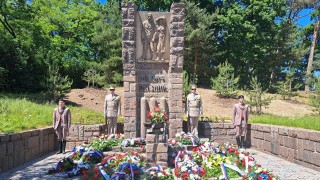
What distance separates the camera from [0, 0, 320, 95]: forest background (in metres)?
18.0

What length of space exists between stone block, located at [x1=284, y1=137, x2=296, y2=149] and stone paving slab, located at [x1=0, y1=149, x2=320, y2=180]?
0.46 metres

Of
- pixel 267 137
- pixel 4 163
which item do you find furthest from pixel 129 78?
pixel 267 137

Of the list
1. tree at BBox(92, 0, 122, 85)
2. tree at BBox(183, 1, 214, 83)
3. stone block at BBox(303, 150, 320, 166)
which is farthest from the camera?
tree at BBox(92, 0, 122, 85)

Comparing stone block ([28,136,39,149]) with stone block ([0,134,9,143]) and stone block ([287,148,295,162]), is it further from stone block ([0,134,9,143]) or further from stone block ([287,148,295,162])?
stone block ([287,148,295,162])

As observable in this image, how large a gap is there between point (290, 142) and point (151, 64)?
17.2 feet

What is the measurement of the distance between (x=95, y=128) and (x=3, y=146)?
11.9 ft

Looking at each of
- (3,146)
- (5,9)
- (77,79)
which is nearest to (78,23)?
(77,79)

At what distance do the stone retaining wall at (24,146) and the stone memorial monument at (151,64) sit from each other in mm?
2524

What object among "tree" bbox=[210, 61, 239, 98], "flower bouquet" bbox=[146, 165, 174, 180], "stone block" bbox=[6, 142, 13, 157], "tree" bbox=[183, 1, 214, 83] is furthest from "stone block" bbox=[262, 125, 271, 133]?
"tree" bbox=[183, 1, 214, 83]

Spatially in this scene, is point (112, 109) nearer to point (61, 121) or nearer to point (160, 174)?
point (61, 121)

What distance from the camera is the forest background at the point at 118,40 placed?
18047 millimetres

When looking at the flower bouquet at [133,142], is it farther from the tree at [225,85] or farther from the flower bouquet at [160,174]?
the tree at [225,85]

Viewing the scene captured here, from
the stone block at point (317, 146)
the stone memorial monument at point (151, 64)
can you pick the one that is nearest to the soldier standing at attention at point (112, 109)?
the stone memorial monument at point (151, 64)

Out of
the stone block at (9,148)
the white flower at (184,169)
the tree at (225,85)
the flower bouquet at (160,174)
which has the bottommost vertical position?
the flower bouquet at (160,174)
